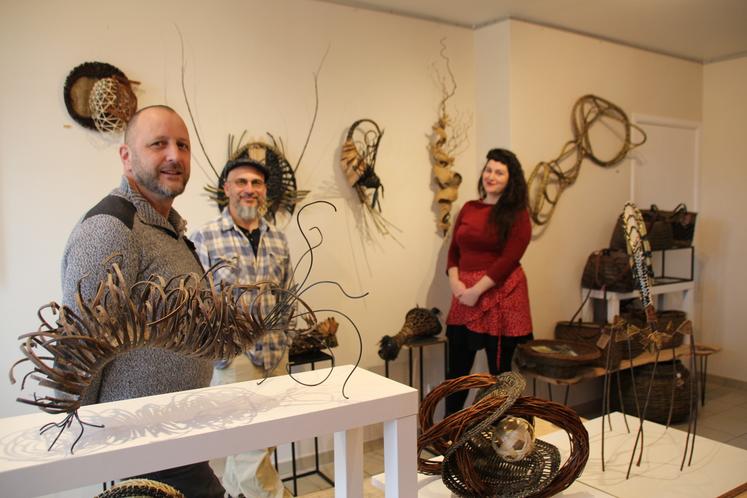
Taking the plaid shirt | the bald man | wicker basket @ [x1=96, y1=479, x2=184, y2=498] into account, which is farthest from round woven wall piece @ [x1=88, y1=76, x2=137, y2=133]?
wicker basket @ [x1=96, y1=479, x2=184, y2=498]

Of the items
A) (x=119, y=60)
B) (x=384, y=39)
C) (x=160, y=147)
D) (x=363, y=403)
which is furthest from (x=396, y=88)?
(x=363, y=403)

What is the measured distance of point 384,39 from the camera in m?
3.45

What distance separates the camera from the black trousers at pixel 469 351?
328cm

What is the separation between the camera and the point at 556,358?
3.30m

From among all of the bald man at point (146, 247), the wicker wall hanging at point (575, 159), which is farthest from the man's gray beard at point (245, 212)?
the wicker wall hanging at point (575, 159)

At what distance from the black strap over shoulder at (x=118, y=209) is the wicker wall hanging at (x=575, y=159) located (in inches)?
110

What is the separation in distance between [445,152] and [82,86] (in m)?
1.99

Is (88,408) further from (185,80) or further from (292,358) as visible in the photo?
(185,80)

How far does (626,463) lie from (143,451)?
1.40 metres

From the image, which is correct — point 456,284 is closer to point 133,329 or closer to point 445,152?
point 445,152

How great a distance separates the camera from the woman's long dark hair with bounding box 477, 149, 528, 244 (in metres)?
3.21

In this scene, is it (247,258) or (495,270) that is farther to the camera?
(495,270)

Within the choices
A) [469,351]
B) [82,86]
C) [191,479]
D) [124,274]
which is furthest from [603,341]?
[82,86]

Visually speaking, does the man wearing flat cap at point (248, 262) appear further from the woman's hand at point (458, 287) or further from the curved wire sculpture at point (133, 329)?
the curved wire sculpture at point (133, 329)
